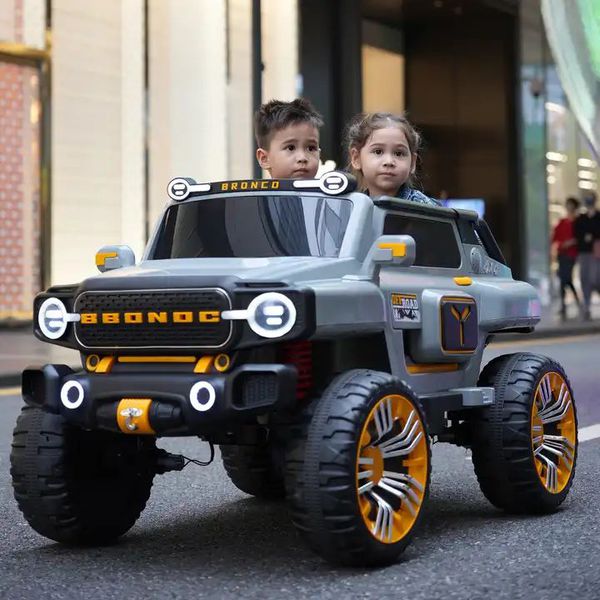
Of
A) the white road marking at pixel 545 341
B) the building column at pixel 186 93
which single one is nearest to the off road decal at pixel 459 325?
the white road marking at pixel 545 341

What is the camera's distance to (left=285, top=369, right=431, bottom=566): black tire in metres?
3.77

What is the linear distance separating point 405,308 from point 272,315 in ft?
2.50

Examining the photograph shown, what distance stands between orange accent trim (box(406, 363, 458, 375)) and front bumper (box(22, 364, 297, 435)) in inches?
30.5

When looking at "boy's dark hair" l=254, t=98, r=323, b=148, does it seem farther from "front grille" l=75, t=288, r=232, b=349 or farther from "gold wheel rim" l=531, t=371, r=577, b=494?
"gold wheel rim" l=531, t=371, r=577, b=494

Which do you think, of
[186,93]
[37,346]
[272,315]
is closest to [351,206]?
[272,315]

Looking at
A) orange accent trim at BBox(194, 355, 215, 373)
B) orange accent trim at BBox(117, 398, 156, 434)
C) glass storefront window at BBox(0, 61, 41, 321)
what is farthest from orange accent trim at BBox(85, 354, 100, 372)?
glass storefront window at BBox(0, 61, 41, 321)

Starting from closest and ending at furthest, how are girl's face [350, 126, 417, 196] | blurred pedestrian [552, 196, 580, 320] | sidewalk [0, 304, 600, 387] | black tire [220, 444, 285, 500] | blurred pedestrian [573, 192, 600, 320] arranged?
girl's face [350, 126, 417, 196] → black tire [220, 444, 285, 500] → sidewalk [0, 304, 600, 387] → blurred pedestrian [573, 192, 600, 320] → blurred pedestrian [552, 196, 580, 320]

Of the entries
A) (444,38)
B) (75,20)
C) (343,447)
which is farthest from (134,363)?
(444,38)

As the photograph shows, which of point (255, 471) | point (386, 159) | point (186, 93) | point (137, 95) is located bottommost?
point (255, 471)

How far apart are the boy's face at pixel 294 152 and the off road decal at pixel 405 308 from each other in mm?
762

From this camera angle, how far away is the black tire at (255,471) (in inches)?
209

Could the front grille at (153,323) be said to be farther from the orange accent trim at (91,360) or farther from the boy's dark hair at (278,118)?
the boy's dark hair at (278,118)

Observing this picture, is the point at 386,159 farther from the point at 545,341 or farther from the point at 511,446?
the point at 545,341

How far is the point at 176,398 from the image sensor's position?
388 centimetres
